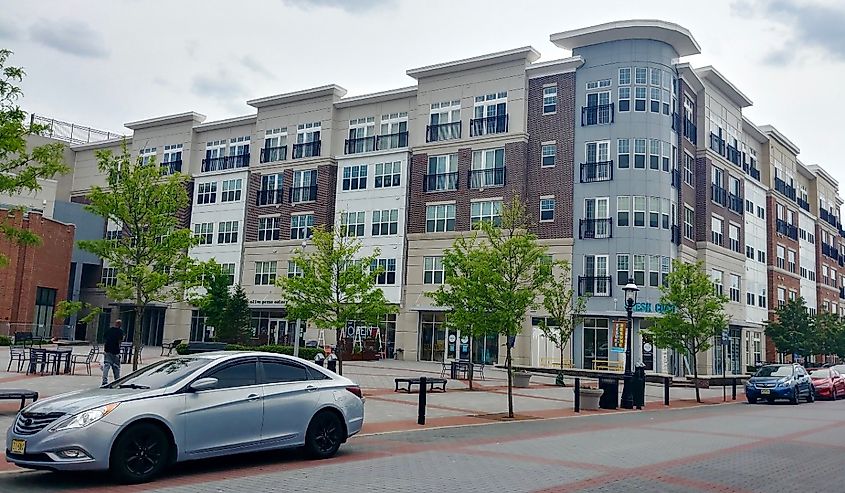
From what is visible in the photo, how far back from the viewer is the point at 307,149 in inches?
2119

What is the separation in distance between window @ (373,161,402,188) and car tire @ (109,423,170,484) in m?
41.0

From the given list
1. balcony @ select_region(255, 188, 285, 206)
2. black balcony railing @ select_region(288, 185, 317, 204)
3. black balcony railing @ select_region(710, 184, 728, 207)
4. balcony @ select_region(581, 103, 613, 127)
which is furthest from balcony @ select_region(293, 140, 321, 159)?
black balcony railing @ select_region(710, 184, 728, 207)

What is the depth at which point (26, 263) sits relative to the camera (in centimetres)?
5000

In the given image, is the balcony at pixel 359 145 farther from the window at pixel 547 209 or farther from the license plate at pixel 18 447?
the license plate at pixel 18 447

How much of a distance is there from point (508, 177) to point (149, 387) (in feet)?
122

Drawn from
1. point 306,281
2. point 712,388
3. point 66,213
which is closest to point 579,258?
point 712,388

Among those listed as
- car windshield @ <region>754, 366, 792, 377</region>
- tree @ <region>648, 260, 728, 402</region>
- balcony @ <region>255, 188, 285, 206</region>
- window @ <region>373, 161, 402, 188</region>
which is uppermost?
window @ <region>373, 161, 402, 188</region>

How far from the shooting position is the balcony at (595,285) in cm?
4262

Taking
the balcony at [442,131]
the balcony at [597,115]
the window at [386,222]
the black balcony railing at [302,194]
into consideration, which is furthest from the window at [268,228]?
the balcony at [597,115]

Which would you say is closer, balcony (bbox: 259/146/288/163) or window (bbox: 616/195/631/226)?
window (bbox: 616/195/631/226)

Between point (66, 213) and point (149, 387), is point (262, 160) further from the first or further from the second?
point (149, 387)

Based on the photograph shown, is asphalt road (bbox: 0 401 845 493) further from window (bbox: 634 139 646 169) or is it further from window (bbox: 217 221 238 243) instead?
window (bbox: 217 221 238 243)

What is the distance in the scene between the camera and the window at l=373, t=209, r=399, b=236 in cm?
4966

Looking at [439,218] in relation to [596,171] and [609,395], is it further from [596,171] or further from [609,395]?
[609,395]
